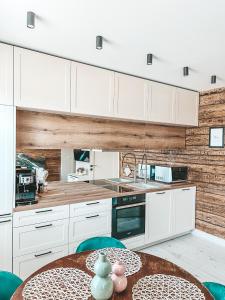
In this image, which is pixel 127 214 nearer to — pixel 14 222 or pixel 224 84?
pixel 14 222

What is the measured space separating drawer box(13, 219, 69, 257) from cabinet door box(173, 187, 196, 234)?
186cm

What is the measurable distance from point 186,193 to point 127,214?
4.14ft

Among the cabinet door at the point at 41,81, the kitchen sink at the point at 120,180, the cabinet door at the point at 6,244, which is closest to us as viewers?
the cabinet door at the point at 6,244

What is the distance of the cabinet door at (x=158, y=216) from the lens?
127 inches

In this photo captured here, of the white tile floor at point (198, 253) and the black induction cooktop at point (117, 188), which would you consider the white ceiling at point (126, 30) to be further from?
the white tile floor at point (198, 253)

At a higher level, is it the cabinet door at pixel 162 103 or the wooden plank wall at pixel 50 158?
the cabinet door at pixel 162 103

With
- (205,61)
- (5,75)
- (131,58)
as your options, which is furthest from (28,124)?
(205,61)

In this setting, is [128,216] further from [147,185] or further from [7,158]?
[7,158]

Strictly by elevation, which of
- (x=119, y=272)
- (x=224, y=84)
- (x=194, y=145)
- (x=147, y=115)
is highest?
(x=224, y=84)

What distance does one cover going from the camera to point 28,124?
259 centimetres

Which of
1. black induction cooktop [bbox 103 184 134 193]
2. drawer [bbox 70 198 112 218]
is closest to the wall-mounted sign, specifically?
black induction cooktop [bbox 103 184 134 193]

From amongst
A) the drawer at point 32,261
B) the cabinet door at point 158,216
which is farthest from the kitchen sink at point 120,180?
the drawer at point 32,261

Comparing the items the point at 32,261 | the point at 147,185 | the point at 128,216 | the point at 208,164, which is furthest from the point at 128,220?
the point at 208,164

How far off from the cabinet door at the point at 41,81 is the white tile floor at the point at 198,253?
234 centimetres
